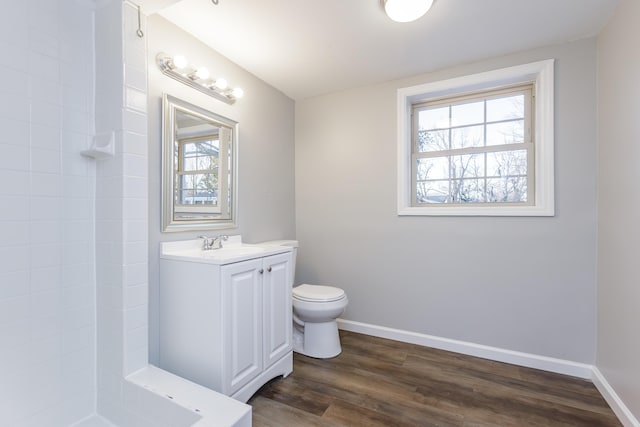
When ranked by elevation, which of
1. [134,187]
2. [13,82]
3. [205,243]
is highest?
[13,82]

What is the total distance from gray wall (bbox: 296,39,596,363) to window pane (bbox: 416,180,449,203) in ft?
0.74

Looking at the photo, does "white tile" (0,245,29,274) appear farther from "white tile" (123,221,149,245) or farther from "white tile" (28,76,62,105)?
"white tile" (28,76,62,105)

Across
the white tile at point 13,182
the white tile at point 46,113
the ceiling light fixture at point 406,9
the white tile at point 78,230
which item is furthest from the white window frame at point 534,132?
the white tile at point 13,182

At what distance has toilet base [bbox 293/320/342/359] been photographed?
2.27 m

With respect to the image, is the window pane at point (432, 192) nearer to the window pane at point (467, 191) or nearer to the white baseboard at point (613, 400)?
the window pane at point (467, 191)

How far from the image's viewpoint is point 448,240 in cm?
239

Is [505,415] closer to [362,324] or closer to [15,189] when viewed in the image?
[362,324]

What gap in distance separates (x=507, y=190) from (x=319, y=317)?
1.79m

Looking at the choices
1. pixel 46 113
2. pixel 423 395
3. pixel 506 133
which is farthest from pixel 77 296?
pixel 506 133

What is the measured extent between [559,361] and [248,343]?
2150 mm

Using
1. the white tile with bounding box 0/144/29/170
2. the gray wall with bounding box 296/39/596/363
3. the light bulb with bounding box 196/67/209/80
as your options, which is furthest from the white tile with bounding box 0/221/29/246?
the gray wall with bounding box 296/39/596/363

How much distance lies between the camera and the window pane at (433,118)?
2533mm

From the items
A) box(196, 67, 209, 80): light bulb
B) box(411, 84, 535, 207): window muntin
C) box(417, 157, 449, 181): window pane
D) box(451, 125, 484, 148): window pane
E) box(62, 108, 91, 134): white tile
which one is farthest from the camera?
box(417, 157, 449, 181): window pane

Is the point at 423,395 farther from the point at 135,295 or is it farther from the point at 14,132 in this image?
the point at 14,132
